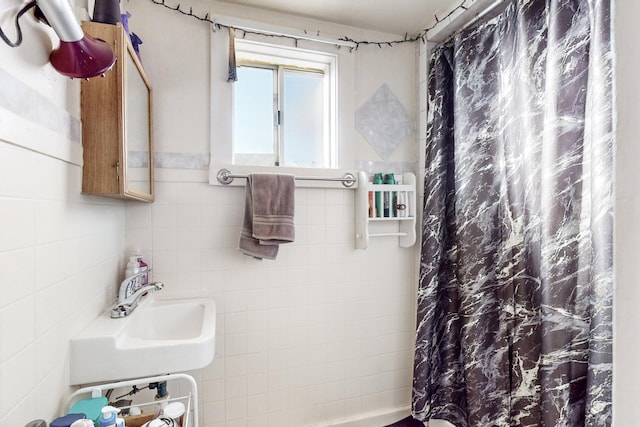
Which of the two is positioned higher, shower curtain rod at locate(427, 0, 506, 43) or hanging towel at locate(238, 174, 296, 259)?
shower curtain rod at locate(427, 0, 506, 43)

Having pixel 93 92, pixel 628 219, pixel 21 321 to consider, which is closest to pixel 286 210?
pixel 93 92

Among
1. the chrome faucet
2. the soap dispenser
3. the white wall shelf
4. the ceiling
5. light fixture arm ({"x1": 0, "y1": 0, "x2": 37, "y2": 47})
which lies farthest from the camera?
the white wall shelf

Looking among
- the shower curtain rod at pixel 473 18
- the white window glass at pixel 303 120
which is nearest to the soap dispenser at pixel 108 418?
the white window glass at pixel 303 120

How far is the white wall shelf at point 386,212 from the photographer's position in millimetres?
1795

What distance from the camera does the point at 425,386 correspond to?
176cm

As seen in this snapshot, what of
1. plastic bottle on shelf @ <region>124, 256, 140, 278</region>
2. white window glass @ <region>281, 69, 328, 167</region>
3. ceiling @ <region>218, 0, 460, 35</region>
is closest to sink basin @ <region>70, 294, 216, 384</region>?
plastic bottle on shelf @ <region>124, 256, 140, 278</region>

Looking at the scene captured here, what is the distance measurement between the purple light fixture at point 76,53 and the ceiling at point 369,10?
1.05 meters

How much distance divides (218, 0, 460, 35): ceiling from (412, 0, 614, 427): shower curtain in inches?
8.2

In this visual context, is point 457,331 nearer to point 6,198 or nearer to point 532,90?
point 532,90

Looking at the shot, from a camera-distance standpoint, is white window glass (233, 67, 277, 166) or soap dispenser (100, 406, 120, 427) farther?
white window glass (233, 67, 277, 166)

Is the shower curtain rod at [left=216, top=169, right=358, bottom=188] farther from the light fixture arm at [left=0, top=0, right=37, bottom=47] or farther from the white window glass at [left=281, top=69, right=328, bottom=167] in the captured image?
the light fixture arm at [left=0, top=0, right=37, bottom=47]

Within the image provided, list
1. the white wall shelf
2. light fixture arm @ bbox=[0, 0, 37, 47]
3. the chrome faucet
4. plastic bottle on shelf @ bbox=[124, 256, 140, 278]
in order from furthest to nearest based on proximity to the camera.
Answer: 1. the white wall shelf
2. plastic bottle on shelf @ bbox=[124, 256, 140, 278]
3. the chrome faucet
4. light fixture arm @ bbox=[0, 0, 37, 47]

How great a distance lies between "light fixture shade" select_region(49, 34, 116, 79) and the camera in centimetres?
81

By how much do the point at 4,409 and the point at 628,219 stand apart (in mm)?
1213
